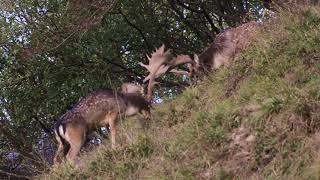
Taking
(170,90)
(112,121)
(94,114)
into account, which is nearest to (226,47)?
(112,121)

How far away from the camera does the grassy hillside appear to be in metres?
7.18

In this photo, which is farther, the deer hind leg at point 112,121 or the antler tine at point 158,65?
the antler tine at point 158,65

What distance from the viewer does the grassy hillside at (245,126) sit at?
283 inches

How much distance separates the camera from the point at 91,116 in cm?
1141

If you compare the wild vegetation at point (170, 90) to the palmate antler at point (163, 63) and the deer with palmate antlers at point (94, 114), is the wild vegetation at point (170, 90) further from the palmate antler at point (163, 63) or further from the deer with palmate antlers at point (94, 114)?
the palmate antler at point (163, 63)

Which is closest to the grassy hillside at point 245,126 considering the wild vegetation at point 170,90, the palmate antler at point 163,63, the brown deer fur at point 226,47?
the wild vegetation at point 170,90

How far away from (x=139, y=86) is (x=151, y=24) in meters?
5.23

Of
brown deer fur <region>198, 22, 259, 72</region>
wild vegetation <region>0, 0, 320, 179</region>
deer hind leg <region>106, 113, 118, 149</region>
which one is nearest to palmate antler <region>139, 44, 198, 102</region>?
brown deer fur <region>198, 22, 259, 72</region>

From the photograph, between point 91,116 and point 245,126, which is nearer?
point 245,126

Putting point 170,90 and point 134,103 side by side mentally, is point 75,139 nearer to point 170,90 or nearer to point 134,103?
point 134,103

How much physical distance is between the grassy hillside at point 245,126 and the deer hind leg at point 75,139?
2.41 ft

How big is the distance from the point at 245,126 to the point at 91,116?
13.8ft

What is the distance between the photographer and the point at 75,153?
11.0 m

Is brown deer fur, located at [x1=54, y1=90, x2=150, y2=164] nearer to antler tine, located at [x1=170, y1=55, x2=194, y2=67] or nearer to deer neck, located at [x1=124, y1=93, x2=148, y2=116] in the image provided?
deer neck, located at [x1=124, y1=93, x2=148, y2=116]
